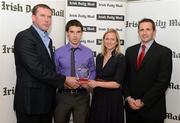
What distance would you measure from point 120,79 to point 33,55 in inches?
39.8

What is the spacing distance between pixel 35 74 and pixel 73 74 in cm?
53

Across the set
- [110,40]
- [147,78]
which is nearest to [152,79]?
[147,78]

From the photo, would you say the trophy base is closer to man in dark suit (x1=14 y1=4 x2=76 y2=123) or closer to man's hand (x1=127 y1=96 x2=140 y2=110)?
man in dark suit (x1=14 y1=4 x2=76 y2=123)

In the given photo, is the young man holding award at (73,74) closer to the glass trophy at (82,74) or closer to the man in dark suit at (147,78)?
the glass trophy at (82,74)

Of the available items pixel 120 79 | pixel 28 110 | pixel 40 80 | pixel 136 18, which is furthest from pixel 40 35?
pixel 136 18

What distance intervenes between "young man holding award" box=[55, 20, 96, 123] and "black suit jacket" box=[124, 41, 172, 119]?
0.49 meters

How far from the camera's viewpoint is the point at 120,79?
327 centimetres

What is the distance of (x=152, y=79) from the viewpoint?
10.6 ft

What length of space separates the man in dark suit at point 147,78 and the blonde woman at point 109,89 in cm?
14

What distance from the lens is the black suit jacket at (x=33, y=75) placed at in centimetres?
296

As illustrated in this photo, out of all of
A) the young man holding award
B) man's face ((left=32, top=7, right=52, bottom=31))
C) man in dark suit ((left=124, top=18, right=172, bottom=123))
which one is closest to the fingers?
man in dark suit ((left=124, top=18, right=172, bottom=123))

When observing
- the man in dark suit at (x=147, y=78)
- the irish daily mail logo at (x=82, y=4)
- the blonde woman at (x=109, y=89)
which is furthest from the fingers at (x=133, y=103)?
the irish daily mail logo at (x=82, y=4)

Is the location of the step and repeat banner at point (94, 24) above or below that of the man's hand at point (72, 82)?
above

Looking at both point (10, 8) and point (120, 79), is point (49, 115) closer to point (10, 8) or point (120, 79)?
point (120, 79)
